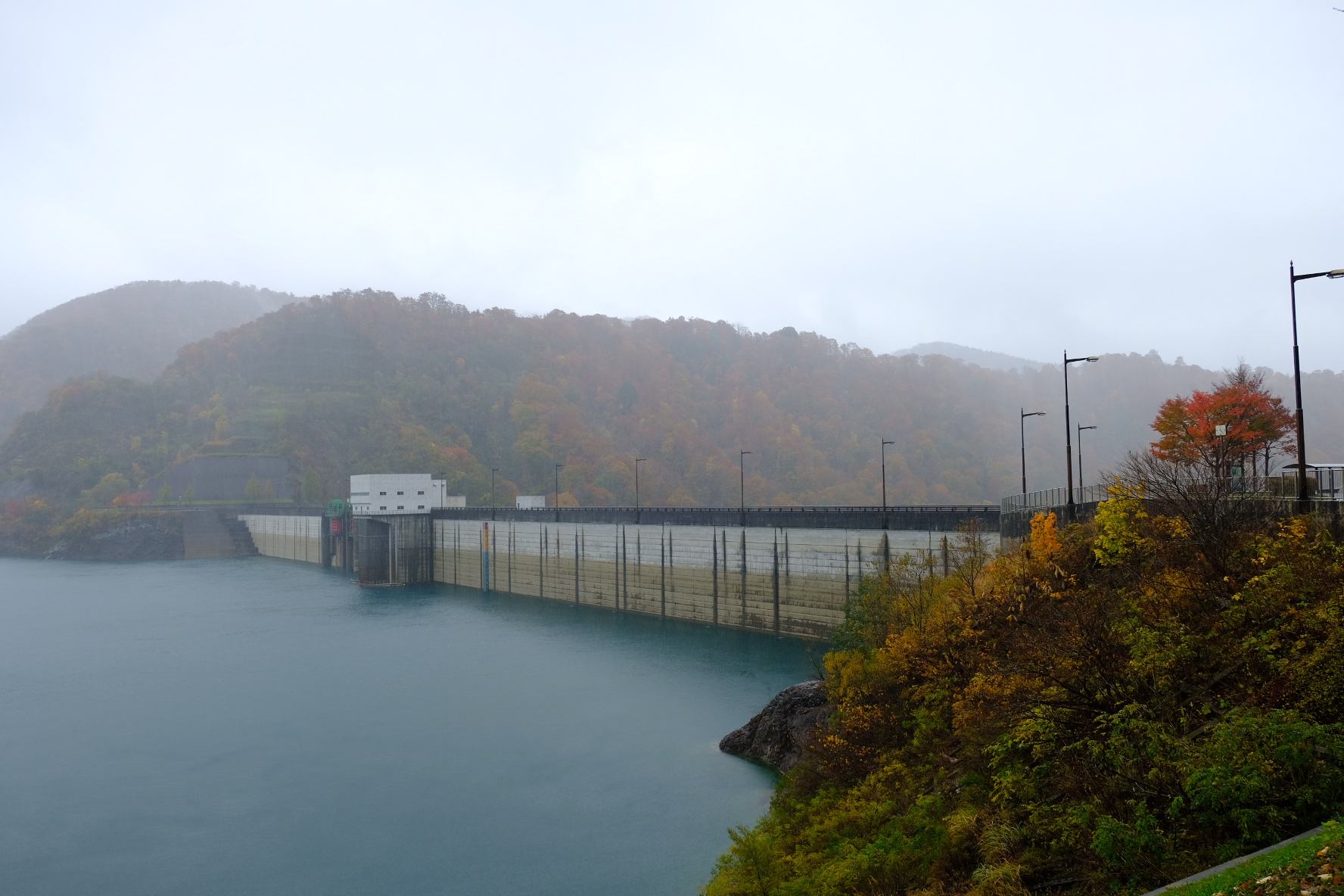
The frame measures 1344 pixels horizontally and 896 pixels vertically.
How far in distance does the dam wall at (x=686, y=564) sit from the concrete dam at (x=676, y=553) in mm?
64

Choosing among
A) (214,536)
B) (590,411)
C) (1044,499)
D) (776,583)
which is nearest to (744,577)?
(776,583)

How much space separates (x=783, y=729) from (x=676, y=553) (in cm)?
2529

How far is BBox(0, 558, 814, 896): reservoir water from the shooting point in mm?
19469

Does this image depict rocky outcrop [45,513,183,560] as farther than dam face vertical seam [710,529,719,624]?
Yes

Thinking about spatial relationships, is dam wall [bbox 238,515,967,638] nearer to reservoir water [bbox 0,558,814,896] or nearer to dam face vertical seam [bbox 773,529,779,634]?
dam face vertical seam [bbox 773,529,779,634]

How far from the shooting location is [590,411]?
5364 inches

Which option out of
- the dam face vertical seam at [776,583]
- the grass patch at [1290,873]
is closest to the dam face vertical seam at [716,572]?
the dam face vertical seam at [776,583]

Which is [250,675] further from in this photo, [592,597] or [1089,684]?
[1089,684]

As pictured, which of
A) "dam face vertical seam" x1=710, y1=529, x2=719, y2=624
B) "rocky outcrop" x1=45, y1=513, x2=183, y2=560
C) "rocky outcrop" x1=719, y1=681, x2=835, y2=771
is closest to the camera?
"rocky outcrop" x1=719, y1=681, x2=835, y2=771

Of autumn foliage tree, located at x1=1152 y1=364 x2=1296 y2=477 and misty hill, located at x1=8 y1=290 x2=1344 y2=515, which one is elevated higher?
misty hill, located at x1=8 y1=290 x2=1344 y2=515

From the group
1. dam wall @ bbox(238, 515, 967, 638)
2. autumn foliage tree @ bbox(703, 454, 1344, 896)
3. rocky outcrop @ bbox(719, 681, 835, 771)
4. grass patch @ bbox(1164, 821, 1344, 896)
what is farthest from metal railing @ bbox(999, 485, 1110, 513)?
grass patch @ bbox(1164, 821, 1344, 896)

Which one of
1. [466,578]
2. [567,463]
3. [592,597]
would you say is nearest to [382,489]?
[466,578]

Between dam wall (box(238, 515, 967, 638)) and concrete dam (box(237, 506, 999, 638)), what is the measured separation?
6 centimetres

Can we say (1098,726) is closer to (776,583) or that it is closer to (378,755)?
(378,755)
